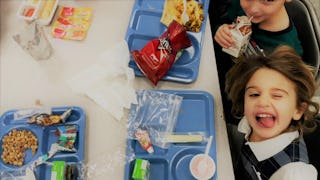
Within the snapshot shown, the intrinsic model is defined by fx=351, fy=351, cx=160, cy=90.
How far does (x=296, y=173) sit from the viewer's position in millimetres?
940

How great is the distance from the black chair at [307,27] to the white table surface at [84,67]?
0.32 metres

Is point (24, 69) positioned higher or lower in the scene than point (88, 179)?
higher

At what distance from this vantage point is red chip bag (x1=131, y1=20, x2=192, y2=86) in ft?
3.63

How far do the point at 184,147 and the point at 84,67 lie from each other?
0.44 m

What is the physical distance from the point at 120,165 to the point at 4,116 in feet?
1.33

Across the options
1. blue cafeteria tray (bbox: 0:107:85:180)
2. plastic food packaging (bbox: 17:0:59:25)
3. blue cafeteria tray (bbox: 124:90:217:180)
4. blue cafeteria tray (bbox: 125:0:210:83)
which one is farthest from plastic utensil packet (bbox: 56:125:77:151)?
plastic food packaging (bbox: 17:0:59:25)

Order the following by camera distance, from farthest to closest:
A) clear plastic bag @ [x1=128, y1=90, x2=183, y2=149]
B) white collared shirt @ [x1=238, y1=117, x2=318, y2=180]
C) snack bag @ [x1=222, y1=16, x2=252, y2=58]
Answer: snack bag @ [x1=222, y1=16, x2=252, y2=58] → clear plastic bag @ [x1=128, y1=90, x2=183, y2=149] → white collared shirt @ [x1=238, y1=117, x2=318, y2=180]

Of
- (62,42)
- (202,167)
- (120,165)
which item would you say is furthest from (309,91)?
(62,42)

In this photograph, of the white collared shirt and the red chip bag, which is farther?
A: the red chip bag

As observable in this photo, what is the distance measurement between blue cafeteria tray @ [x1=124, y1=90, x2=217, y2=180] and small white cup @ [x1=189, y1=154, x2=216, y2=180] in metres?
0.02

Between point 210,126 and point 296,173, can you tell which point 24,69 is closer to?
point 210,126

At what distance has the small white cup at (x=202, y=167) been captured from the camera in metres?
0.96

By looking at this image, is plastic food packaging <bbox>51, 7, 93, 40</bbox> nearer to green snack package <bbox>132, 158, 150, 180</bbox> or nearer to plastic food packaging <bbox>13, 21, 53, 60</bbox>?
plastic food packaging <bbox>13, 21, 53, 60</bbox>

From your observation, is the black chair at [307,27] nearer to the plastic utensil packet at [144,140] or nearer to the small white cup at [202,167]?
the small white cup at [202,167]
